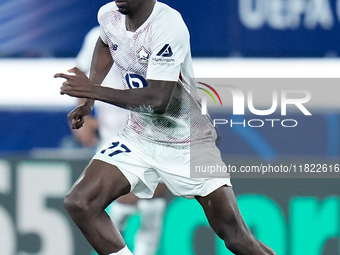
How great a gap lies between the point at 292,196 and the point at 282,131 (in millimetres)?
464

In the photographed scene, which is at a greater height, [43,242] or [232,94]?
[232,94]

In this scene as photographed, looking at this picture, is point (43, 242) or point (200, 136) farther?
point (43, 242)

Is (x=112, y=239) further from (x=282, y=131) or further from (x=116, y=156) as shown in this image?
(x=282, y=131)

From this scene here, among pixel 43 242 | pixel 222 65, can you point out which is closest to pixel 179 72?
pixel 222 65

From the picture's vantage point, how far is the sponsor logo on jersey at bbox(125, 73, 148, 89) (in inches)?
140

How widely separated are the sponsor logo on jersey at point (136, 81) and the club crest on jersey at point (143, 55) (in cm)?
10

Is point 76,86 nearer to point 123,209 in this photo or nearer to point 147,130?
point 147,130

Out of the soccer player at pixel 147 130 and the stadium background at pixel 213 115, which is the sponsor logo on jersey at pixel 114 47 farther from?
the stadium background at pixel 213 115

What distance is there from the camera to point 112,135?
4.71m

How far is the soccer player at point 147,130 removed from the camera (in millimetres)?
3336

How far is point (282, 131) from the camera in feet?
15.9

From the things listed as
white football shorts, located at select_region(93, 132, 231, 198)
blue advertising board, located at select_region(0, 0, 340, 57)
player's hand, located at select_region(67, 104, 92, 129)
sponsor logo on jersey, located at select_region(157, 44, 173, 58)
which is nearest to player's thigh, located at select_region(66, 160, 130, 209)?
white football shorts, located at select_region(93, 132, 231, 198)

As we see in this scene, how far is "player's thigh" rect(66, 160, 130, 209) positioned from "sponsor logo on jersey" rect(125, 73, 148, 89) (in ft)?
1.46

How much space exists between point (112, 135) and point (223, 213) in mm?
1358
